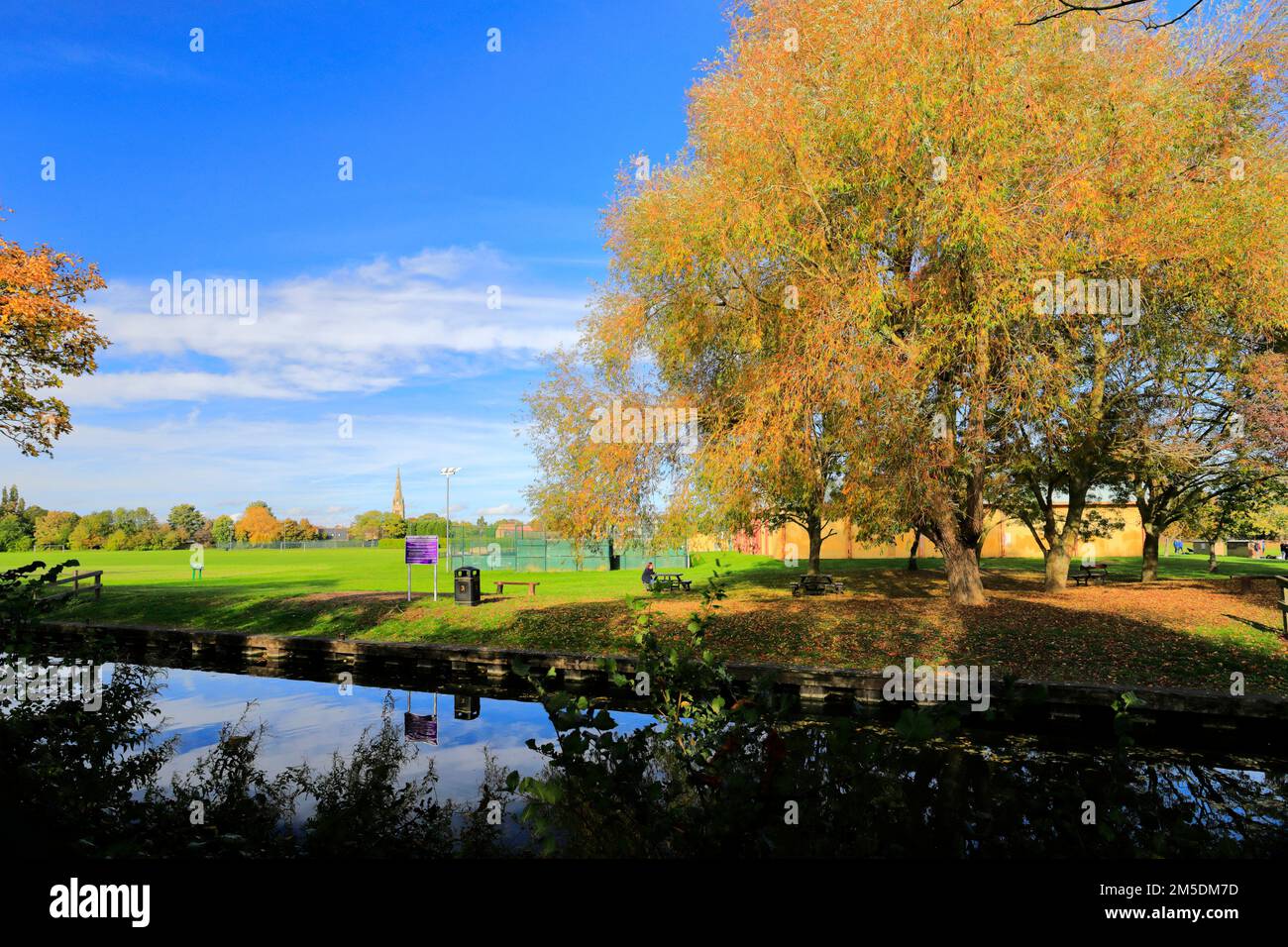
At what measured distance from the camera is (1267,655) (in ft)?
43.4

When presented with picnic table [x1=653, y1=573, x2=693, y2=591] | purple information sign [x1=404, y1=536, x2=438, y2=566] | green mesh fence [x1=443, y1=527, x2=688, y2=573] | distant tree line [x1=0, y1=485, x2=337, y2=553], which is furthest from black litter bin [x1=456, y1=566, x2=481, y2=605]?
distant tree line [x1=0, y1=485, x2=337, y2=553]

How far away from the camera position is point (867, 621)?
16.7 metres

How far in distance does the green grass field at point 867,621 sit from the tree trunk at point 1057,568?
32.5 inches

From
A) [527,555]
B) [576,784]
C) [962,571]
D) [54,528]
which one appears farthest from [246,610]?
[54,528]

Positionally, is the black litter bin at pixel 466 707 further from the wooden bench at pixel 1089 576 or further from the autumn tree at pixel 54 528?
the autumn tree at pixel 54 528

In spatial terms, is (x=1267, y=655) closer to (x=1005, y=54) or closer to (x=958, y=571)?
(x=958, y=571)

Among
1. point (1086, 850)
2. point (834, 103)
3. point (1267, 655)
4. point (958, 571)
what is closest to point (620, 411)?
point (834, 103)

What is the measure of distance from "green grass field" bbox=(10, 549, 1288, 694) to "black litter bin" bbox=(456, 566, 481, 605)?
Answer: 39cm

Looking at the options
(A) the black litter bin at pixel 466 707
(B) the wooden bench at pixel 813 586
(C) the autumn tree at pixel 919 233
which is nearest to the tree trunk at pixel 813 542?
(B) the wooden bench at pixel 813 586

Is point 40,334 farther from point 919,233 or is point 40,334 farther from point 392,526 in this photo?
point 392,526

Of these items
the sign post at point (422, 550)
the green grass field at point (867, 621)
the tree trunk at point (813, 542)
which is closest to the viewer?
the green grass field at point (867, 621)

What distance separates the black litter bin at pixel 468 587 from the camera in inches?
844

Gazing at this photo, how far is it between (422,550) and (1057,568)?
18.7 metres

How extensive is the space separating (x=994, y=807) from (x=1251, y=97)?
2238 centimetres
